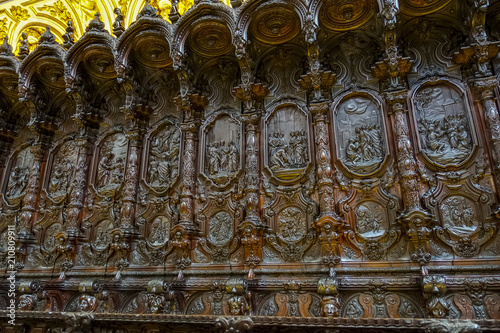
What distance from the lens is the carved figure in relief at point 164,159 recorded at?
23.6 ft

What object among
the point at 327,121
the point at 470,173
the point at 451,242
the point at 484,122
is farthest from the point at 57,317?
the point at 484,122

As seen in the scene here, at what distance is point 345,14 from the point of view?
6.25 meters

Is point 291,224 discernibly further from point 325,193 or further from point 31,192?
point 31,192

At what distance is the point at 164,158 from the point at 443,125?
5.35m

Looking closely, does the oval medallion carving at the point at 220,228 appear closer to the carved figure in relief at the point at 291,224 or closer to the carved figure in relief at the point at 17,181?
the carved figure in relief at the point at 291,224

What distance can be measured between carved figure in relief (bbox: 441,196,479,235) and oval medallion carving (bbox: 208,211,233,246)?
3558 millimetres

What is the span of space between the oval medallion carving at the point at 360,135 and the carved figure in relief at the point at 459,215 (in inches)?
48.2

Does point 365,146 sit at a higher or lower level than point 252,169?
higher

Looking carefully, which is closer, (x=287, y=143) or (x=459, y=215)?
(x=459, y=215)

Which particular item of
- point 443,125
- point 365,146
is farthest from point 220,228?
point 443,125

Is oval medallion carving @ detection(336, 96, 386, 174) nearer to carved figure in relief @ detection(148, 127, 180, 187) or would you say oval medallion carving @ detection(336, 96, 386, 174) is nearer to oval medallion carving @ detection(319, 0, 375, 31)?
oval medallion carving @ detection(319, 0, 375, 31)

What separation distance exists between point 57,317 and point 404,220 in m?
5.60


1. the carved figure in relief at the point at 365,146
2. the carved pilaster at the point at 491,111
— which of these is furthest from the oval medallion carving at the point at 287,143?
the carved pilaster at the point at 491,111

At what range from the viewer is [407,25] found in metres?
6.21
